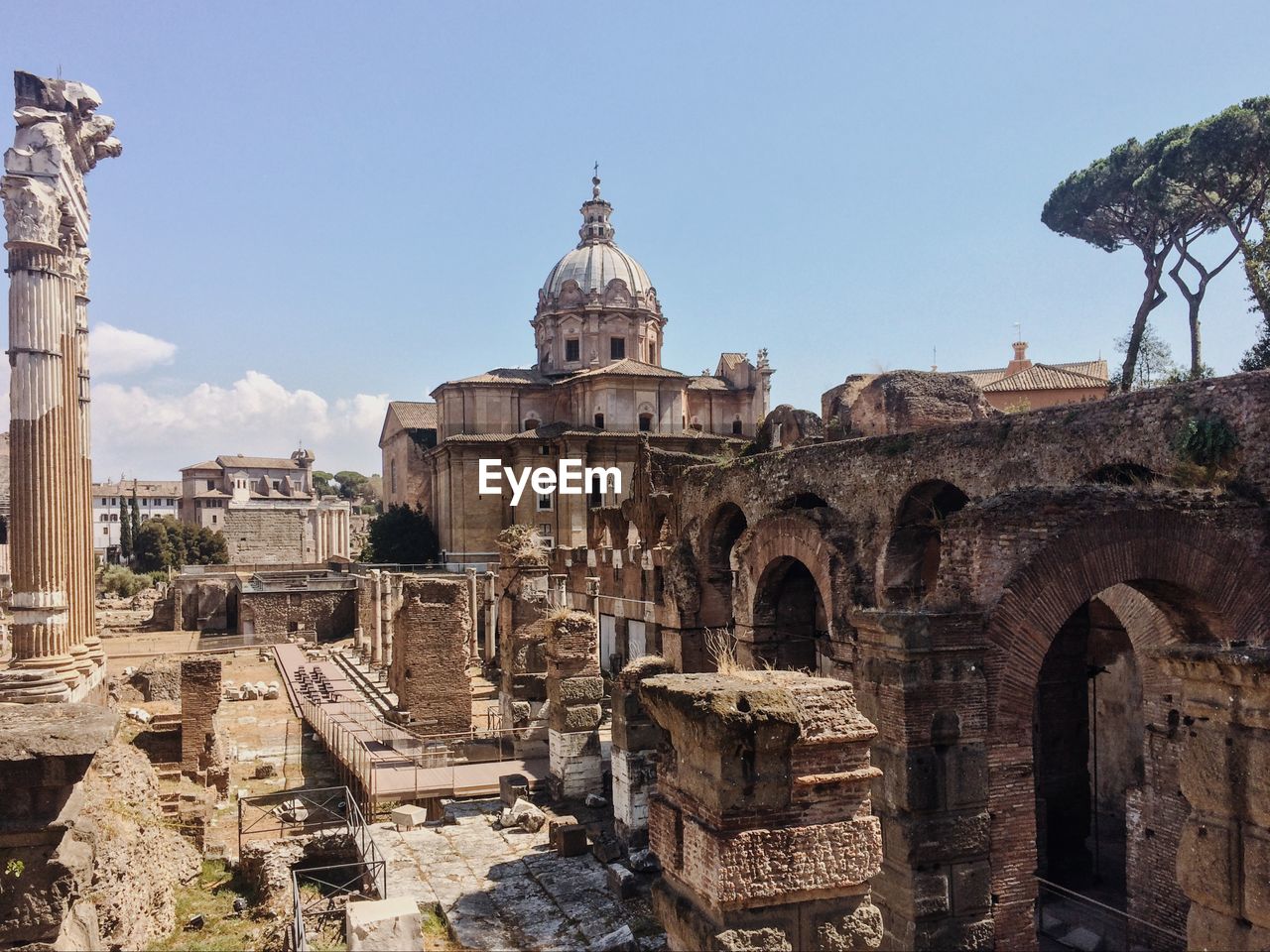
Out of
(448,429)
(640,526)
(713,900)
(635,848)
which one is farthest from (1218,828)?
(448,429)

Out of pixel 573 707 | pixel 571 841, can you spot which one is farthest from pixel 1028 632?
pixel 573 707

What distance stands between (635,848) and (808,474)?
5363 millimetres

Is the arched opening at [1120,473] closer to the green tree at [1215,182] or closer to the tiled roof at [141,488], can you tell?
the green tree at [1215,182]

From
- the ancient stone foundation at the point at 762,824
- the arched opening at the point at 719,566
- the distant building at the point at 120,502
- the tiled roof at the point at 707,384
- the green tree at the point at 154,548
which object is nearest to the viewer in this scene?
the ancient stone foundation at the point at 762,824

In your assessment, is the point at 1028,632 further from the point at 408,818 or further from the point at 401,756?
the point at 401,756

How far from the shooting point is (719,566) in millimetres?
14875

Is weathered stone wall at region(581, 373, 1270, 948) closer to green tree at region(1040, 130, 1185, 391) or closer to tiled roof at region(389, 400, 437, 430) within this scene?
green tree at region(1040, 130, 1185, 391)

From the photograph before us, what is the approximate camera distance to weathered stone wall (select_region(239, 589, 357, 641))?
112 feet

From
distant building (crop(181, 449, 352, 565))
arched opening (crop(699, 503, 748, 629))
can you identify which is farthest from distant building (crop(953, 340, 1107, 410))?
distant building (crop(181, 449, 352, 565))

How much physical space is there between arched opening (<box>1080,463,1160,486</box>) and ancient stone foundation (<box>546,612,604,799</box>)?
20.7 feet

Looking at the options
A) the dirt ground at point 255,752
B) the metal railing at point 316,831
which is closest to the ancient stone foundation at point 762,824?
the metal railing at point 316,831

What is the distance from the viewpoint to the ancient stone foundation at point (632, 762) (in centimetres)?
977

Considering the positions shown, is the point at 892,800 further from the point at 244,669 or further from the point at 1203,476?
the point at 244,669

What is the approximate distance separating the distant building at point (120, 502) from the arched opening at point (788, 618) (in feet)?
221
